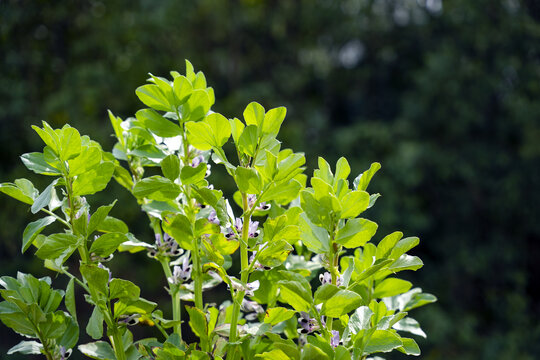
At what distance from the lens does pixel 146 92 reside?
27 centimetres

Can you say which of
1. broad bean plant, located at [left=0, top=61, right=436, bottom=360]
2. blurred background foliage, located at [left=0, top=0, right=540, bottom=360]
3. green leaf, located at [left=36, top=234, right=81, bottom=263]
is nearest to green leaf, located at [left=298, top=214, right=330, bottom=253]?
broad bean plant, located at [left=0, top=61, right=436, bottom=360]

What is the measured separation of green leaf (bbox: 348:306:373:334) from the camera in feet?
0.79

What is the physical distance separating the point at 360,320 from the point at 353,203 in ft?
0.18

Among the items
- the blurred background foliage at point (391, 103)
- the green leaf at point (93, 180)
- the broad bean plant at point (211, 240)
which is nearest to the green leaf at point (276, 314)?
the broad bean plant at point (211, 240)

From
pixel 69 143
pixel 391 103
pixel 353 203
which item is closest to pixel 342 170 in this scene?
pixel 353 203

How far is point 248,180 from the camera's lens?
238mm

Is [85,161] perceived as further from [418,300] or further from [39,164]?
[418,300]

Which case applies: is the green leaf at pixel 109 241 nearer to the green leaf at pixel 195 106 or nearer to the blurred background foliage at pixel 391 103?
the green leaf at pixel 195 106

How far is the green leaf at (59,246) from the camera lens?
242mm

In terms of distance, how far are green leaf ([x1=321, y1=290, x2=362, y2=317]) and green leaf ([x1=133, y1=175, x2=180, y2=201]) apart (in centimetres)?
9

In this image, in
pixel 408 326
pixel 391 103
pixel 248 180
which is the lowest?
pixel 391 103

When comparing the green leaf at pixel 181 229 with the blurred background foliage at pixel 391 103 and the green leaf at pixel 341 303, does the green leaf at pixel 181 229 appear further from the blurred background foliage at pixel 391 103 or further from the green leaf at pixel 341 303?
the blurred background foliage at pixel 391 103

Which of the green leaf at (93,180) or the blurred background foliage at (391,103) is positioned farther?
the blurred background foliage at (391,103)

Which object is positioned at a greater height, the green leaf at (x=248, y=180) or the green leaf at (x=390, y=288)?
the green leaf at (x=248, y=180)
